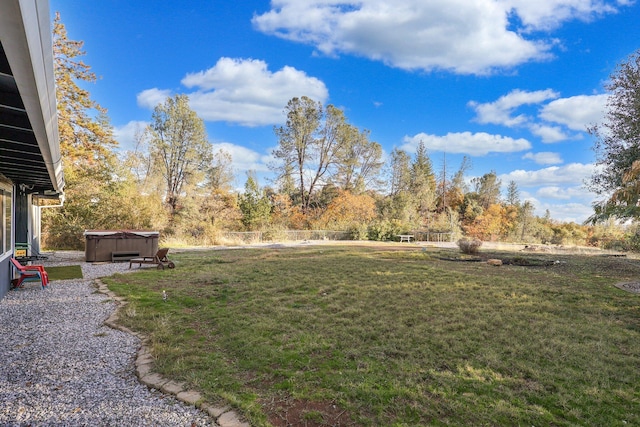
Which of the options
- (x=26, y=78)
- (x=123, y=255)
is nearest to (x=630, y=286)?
(x=26, y=78)

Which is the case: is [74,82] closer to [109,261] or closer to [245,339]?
[109,261]

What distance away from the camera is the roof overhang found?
1283 millimetres

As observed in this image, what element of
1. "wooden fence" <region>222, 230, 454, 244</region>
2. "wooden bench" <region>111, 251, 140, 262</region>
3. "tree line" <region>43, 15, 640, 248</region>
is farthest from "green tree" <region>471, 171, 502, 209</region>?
"wooden bench" <region>111, 251, 140, 262</region>

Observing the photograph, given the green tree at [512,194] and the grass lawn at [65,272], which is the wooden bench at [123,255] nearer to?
the grass lawn at [65,272]

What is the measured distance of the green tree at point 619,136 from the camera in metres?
9.06

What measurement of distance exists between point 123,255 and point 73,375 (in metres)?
9.40

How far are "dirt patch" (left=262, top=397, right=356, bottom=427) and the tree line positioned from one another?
39.9 ft

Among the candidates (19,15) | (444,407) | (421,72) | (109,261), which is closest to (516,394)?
(444,407)

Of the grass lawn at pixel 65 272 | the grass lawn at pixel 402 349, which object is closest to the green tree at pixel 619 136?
the grass lawn at pixel 402 349

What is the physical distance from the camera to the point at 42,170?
581cm

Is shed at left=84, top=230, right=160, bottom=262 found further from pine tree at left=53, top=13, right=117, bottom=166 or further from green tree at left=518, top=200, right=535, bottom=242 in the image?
green tree at left=518, top=200, right=535, bottom=242

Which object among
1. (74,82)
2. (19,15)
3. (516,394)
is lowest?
(516,394)

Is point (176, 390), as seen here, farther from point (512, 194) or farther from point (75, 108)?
point (512, 194)

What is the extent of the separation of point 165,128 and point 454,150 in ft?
96.2
